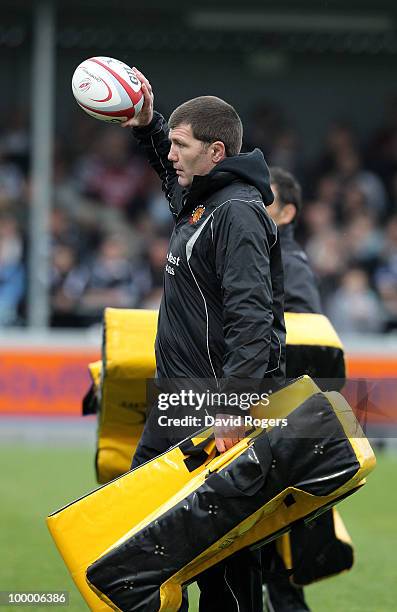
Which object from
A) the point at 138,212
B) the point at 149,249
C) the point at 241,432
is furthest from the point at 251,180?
the point at 138,212

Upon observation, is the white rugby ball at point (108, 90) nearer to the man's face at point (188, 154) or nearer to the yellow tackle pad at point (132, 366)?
the man's face at point (188, 154)

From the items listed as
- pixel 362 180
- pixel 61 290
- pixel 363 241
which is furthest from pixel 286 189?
pixel 362 180

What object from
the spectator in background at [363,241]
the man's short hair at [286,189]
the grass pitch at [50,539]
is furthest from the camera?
the spectator in background at [363,241]

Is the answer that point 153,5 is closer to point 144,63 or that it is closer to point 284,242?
point 144,63

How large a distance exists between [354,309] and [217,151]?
979 centimetres

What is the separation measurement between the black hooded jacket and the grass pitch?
2.00 meters

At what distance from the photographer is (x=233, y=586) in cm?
475

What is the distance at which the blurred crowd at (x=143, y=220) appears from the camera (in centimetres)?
1469

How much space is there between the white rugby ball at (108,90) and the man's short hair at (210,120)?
36 cm

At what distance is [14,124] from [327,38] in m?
5.04

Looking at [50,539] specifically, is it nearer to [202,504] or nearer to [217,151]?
[202,504]

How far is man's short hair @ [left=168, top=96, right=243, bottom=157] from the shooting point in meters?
4.83

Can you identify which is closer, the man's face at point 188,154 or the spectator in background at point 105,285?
the man's face at point 188,154

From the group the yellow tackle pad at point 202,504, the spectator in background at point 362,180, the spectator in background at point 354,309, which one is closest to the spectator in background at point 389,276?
the spectator in background at point 354,309
